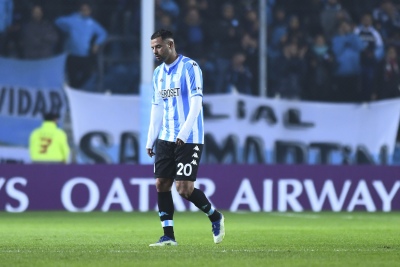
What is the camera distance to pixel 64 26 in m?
21.0

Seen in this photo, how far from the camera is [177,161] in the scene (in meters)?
10.7

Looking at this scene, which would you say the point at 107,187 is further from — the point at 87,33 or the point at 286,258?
the point at 286,258

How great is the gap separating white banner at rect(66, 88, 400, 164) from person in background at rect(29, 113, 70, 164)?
53 centimetres

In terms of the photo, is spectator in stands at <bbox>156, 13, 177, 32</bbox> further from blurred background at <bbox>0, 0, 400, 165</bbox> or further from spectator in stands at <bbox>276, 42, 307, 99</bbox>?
spectator in stands at <bbox>276, 42, 307, 99</bbox>

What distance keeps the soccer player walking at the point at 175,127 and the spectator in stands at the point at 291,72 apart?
10.0 metres

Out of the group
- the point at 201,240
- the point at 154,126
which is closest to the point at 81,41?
the point at 201,240

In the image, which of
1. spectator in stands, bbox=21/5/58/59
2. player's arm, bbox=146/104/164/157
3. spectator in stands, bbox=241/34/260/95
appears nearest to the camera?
player's arm, bbox=146/104/164/157

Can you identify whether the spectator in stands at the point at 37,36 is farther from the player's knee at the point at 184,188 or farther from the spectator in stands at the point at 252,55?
the player's knee at the point at 184,188

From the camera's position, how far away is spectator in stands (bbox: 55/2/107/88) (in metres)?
20.7

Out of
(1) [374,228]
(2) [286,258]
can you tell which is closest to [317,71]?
(1) [374,228]

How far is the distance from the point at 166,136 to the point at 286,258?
6.38 feet

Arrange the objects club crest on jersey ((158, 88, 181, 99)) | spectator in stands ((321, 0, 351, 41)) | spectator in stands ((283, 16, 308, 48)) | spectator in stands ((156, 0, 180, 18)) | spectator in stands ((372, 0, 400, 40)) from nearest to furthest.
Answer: club crest on jersey ((158, 88, 181, 99)) < spectator in stands ((156, 0, 180, 18)) < spectator in stands ((283, 16, 308, 48)) < spectator in stands ((321, 0, 351, 41)) < spectator in stands ((372, 0, 400, 40))

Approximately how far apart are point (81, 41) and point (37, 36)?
0.77 metres

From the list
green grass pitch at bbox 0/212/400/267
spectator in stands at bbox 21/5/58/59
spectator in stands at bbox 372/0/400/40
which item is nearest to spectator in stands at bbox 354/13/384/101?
spectator in stands at bbox 372/0/400/40
